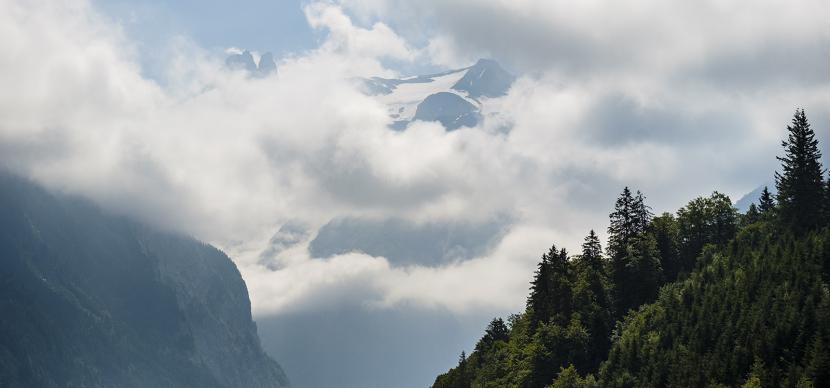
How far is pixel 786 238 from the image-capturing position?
146 meters

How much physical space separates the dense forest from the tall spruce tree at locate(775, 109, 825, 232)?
165 millimetres

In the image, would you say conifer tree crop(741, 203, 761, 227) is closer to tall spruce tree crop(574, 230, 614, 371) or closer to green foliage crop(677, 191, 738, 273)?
green foliage crop(677, 191, 738, 273)

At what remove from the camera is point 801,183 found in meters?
151

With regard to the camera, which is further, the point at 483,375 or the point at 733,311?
the point at 483,375

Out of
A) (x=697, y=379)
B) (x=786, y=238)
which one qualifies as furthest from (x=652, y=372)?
(x=786, y=238)

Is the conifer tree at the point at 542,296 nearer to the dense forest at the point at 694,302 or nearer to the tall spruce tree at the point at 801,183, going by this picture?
the dense forest at the point at 694,302

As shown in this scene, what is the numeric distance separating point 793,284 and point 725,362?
16967mm

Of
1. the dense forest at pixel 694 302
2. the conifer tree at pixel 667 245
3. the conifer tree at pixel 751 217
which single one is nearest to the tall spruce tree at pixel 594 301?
the dense forest at pixel 694 302

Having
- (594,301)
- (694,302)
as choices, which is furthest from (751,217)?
(694,302)

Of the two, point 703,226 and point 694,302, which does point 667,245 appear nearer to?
point 703,226

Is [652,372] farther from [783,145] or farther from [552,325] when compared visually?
[783,145]

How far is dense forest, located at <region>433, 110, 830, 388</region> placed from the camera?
117 metres

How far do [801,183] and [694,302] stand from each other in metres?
28.6

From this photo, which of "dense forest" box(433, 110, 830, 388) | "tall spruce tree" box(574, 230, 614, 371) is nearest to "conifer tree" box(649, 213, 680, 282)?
"dense forest" box(433, 110, 830, 388)
